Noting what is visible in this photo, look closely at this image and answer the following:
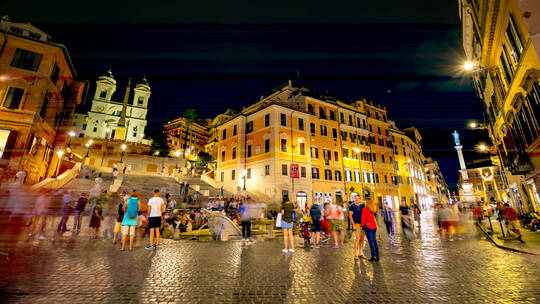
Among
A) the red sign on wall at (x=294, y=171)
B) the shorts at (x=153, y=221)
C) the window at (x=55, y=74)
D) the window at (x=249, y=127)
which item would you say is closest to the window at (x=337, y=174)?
the red sign on wall at (x=294, y=171)

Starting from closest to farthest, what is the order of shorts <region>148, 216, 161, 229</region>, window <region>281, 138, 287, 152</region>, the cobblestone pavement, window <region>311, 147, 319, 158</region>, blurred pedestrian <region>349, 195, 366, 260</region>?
the cobblestone pavement, blurred pedestrian <region>349, 195, 366, 260</region>, shorts <region>148, 216, 161, 229</region>, window <region>281, 138, 287, 152</region>, window <region>311, 147, 319, 158</region>

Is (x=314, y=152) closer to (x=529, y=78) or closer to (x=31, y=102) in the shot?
(x=529, y=78)

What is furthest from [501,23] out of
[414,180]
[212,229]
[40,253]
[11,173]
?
[414,180]

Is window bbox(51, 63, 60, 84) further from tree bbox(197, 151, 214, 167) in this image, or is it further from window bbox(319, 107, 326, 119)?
window bbox(319, 107, 326, 119)

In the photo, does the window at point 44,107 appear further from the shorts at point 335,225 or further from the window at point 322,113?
the window at point 322,113

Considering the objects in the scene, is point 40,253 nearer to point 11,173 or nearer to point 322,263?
point 322,263

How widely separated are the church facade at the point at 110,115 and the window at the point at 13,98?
31.9 meters

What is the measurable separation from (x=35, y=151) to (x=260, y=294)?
2813 centimetres

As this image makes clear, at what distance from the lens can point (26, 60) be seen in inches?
886

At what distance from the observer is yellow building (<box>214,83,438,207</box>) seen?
28.8 meters

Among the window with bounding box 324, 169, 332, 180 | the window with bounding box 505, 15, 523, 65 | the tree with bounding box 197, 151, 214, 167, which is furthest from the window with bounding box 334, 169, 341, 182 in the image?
the tree with bounding box 197, 151, 214, 167

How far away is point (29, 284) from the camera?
408 centimetres

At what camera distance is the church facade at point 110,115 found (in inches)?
2121

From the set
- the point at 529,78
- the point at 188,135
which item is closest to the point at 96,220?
the point at 529,78
